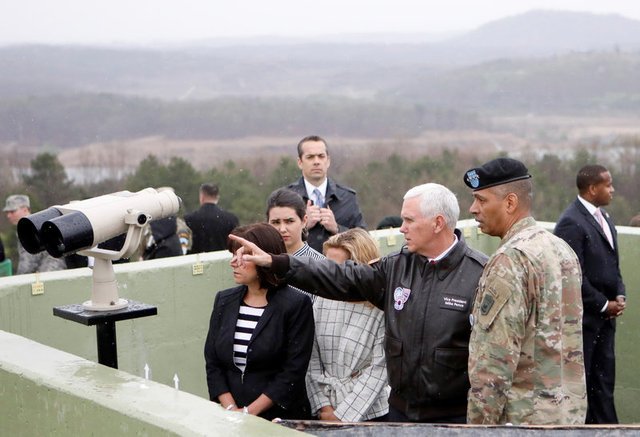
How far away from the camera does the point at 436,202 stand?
4.19m

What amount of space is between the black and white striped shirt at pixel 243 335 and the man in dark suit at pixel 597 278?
2815mm

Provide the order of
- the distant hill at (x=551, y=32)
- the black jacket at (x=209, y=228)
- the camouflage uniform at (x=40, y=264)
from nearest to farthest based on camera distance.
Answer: the camouflage uniform at (x=40, y=264)
the black jacket at (x=209, y=228)
the distant hill at (x=551, y=32)

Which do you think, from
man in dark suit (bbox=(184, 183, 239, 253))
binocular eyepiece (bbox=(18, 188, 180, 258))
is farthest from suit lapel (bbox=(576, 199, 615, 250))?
binocular eyepiece (bbox=(18, 188, 180, 258))

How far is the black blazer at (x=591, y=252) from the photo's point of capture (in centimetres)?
685

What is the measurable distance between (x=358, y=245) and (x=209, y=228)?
14.4ft

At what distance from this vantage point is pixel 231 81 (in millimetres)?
41688

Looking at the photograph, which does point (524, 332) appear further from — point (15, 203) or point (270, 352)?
point (15, 203)

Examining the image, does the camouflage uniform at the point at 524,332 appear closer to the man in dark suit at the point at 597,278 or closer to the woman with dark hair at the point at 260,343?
the woman with dark hair at the point at 260,343

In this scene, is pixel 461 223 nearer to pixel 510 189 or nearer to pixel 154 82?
pixel 510 189

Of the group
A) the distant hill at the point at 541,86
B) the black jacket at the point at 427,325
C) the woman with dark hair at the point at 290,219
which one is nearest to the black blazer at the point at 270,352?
the black jacket at the point at 427,325

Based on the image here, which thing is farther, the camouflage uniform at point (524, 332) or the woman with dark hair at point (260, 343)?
the woman with dark hair at point (260, 343)

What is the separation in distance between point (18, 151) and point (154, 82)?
45.2 feet

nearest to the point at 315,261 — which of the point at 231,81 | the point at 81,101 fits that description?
the point at 81,101

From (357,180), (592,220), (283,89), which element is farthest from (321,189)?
(283,89)
